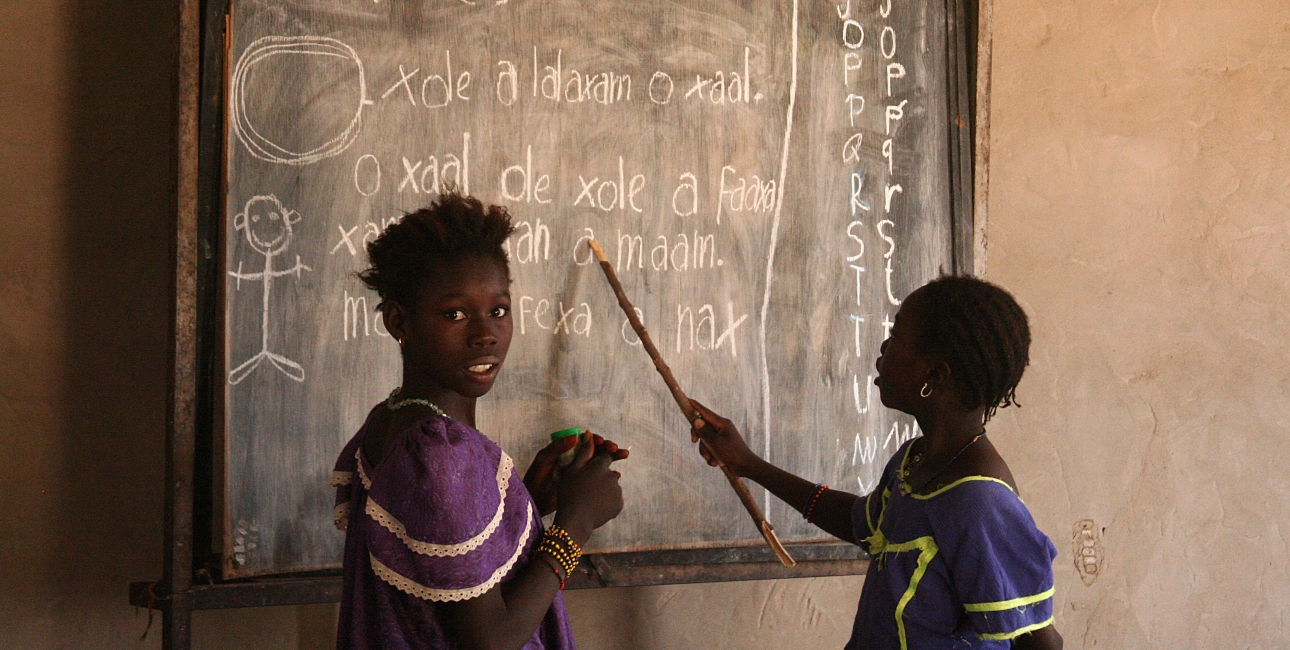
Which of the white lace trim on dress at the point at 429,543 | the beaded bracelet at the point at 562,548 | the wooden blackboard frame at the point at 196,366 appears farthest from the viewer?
the wooden blackboard frame at the point at 196,366

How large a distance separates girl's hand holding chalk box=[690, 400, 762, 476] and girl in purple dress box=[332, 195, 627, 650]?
1.57 feet

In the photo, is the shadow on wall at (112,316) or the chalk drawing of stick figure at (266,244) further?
the shadow on wall at (112,316)

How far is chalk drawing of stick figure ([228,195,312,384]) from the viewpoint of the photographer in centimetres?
170

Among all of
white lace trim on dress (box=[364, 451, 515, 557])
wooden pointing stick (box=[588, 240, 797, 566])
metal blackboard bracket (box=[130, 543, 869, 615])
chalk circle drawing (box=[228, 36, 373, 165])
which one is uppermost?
chalk circle drawing (box=[228, 36, 373, 165])

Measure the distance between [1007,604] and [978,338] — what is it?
0.36 m

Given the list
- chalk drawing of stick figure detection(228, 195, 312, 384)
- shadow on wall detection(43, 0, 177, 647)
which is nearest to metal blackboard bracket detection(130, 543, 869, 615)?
shadow on wall detection(43, 0, 177, 647)

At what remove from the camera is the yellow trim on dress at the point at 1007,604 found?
1.30 metres

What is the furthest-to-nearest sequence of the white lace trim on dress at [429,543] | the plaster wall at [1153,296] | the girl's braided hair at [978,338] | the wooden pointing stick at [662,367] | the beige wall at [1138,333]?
the plaster wall at [1153,296], the beige wall at [1138,333], the wooden pointing stick at [662,367], the girl's braided hair at [978,338], the white lace trim on dress at [429,543]

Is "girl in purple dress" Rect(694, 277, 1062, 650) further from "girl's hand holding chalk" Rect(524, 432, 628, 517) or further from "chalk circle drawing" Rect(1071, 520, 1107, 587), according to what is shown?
"chalk circle drawing" Rect(1071, 520, 1107, 587)

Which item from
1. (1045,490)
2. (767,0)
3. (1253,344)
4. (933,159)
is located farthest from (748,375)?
(1253,344)

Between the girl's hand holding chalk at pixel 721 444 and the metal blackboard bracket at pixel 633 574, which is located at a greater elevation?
the girl's hand holding chalk at pixel 721 444

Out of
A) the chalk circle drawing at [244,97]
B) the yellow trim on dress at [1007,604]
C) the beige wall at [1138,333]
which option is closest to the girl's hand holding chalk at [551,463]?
the yellow trim on dress at [1007,604]

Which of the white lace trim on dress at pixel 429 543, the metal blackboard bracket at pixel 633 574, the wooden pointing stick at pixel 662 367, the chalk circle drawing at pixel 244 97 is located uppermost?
the chalk circle drawing at pixel 244 97

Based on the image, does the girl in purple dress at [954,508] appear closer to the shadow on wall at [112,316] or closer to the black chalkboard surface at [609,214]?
the black chalkboard surface at [609,214]
